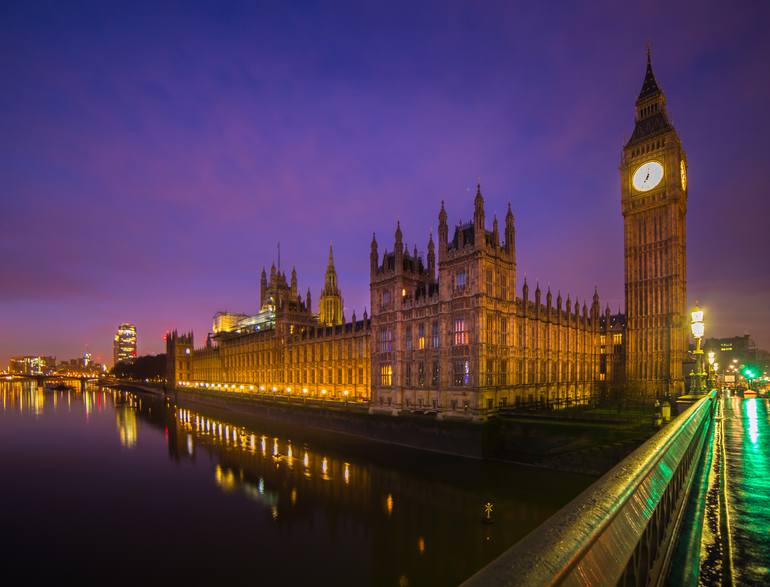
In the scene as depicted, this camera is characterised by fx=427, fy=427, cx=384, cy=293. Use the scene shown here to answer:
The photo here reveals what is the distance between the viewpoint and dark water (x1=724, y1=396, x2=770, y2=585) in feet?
18.7

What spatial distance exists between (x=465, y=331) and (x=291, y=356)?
53376 millimetres

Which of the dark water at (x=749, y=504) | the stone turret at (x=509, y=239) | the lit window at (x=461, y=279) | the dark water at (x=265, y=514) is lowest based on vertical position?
the dark water at (x=265, y=514)

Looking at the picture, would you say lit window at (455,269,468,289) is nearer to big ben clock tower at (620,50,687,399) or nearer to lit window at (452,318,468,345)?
lit window at (452,318,468,345)

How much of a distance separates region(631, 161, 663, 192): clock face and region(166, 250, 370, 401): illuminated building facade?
58830mm

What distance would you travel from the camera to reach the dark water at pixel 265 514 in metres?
24.6

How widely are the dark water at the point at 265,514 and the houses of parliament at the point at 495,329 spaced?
12.0 metres

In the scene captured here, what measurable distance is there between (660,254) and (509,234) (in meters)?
41.2

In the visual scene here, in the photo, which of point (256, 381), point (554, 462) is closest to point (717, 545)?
point (554, 462)

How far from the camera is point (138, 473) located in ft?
155

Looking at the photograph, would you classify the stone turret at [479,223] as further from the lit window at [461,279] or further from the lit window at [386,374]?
the lit window at [386,374]

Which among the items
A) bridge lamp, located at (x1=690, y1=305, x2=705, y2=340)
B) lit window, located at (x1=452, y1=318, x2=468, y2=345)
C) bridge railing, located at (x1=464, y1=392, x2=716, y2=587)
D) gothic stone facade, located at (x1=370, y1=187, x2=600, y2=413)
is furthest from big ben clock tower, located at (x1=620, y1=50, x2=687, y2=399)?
bridge railing, located at (x1=464, y1=392, x2=716, y2=587)

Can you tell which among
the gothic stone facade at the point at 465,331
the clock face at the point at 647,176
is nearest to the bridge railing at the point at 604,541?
the gothic stone facade at the point at 465,331

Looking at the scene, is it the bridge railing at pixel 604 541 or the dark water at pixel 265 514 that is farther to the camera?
the dark water at pixel 265 514

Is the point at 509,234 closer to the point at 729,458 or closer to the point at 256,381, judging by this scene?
the point at 729,458
